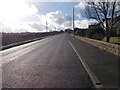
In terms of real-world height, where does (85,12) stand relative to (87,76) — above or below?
above

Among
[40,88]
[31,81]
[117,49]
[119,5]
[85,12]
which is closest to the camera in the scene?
[40,88]

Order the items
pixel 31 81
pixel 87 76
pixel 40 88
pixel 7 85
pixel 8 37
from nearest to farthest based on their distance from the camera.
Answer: pixel 40 88, pixel 7 85, pixel 31 81, pixel 87 76, pixel 8 37

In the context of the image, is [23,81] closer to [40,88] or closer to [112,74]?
Result: [40,88]

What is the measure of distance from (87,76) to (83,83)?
1147mm

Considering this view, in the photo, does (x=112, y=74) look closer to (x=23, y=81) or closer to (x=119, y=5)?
(x=23, y=81)

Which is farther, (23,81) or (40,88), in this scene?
(23,81)

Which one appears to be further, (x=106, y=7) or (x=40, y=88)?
(x=106, y=7)

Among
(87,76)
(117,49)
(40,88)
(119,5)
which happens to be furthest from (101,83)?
(119,5)

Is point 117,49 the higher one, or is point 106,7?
point 106,7

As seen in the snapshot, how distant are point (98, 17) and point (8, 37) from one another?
2138 centimetres

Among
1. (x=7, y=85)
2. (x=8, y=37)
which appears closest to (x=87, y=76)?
(x=7, y=85)

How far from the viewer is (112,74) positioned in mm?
7586

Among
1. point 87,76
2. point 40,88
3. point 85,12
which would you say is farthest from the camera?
point 85,12

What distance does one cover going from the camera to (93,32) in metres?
41.7
